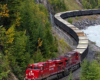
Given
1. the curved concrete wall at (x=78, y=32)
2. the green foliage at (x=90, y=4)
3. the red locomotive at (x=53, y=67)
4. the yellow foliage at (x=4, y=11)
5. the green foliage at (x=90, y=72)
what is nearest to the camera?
the green foliage at (x=90, y=72)

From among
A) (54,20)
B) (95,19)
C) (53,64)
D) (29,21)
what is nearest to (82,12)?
(95,19)

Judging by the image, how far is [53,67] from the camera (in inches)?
702

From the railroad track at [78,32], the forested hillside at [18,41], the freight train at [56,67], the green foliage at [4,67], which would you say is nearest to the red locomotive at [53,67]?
the freight train at [56,67]

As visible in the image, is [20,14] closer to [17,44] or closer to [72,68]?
[17,44]

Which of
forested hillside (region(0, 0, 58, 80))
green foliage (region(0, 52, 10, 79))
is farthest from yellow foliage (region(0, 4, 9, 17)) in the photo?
green foliage (region(0, 52, 10, 79))

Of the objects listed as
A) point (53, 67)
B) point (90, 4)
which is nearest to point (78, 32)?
point (53, 67)

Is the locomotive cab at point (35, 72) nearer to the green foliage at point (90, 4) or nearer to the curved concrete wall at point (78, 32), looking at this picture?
the curved concrete wall at point (78, 32)

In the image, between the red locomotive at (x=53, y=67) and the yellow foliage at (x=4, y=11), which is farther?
the yellow foliage at (x=4, y=11)

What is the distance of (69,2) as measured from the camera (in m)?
76.6

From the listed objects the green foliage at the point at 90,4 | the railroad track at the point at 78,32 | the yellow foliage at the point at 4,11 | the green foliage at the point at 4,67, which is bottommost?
the railroad track at the point at 78,32

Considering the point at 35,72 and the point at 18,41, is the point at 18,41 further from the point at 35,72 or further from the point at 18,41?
the point at 35,72

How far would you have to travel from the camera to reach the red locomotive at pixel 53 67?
51.3 ft

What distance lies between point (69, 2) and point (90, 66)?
214 feet

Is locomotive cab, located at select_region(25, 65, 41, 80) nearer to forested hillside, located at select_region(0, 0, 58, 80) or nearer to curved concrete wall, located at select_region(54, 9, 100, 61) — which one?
forested hillside, located at select_region(0, 0, 58, 80)
